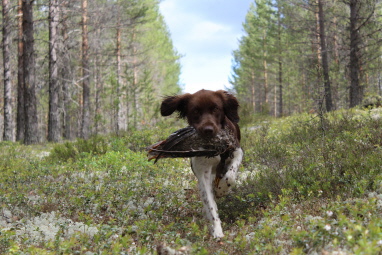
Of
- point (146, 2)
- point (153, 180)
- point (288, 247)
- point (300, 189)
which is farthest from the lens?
point (146, 2)

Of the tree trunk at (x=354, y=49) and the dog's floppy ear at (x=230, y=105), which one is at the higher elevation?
the tree trunk at (x=354, y=49)

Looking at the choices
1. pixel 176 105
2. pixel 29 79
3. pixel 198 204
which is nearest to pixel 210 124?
pixel 176 105

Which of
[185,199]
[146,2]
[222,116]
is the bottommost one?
[185,199]

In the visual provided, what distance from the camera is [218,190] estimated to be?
15.1ft

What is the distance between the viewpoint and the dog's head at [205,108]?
4.22 meters

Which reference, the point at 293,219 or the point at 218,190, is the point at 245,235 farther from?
the point at 218,190

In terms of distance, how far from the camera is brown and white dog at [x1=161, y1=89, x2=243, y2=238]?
4.15 meters

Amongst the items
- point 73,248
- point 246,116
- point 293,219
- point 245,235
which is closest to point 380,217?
point 293,219

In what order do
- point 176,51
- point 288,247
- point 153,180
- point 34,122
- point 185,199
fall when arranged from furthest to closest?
point 176,51 < point 34,122 < point 153,180 < point 185,199 < point 288,247

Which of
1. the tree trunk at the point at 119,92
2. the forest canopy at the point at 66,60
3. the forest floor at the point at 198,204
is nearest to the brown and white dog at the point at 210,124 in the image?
the forest floor at the point at 198,204

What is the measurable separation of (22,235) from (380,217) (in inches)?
139

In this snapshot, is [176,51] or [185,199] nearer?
[185,199]

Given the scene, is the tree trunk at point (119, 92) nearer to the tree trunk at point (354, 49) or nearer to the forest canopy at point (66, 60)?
the forest canopy at point (66, 60)

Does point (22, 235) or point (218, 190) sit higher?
point (218, 190)
